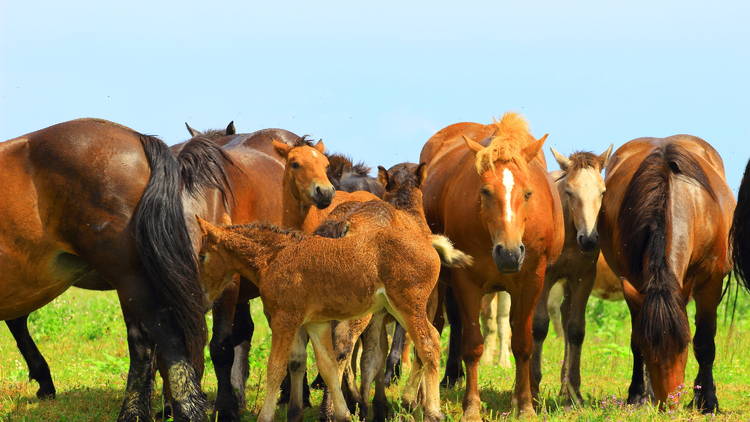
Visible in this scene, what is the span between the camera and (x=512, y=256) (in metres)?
6.54

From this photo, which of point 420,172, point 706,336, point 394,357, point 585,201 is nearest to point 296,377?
point 420,172

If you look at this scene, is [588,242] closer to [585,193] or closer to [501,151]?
[585,193]

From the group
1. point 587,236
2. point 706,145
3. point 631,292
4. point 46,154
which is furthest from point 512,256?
point 706,145

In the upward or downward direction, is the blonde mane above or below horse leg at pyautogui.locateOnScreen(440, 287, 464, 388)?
above

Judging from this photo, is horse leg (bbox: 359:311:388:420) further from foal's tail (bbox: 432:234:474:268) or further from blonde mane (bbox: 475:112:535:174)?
blonde mane (bbox: 475:112:535:174)

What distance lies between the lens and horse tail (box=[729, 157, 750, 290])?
22.4 feet

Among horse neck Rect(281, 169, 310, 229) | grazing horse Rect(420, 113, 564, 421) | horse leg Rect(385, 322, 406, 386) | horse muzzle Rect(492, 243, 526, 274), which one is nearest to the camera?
horse muzzle Rect(492, 243, 526, 274)

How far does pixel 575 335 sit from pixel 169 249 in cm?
454

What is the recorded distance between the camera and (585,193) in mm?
8445

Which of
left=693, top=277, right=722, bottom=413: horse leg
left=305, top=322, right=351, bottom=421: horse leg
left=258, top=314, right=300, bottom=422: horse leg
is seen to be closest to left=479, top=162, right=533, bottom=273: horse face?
left=305, top=322, right=351, bottom=421: horse leg

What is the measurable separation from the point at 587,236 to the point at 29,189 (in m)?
4.81

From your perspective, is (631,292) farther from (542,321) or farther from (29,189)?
(29,189)

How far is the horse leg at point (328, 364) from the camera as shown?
245 inches

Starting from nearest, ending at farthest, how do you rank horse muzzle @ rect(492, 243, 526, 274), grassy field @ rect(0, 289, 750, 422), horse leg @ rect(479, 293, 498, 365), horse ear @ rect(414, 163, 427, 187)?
horse muzzle @ rect(492, 243, 526, 274)
grassy field @ rect(0, 289, 750, 422)
horse ear @ rect(414, 163, 427, 187)
horse leg @ rect(479, 293, 498, 365)
